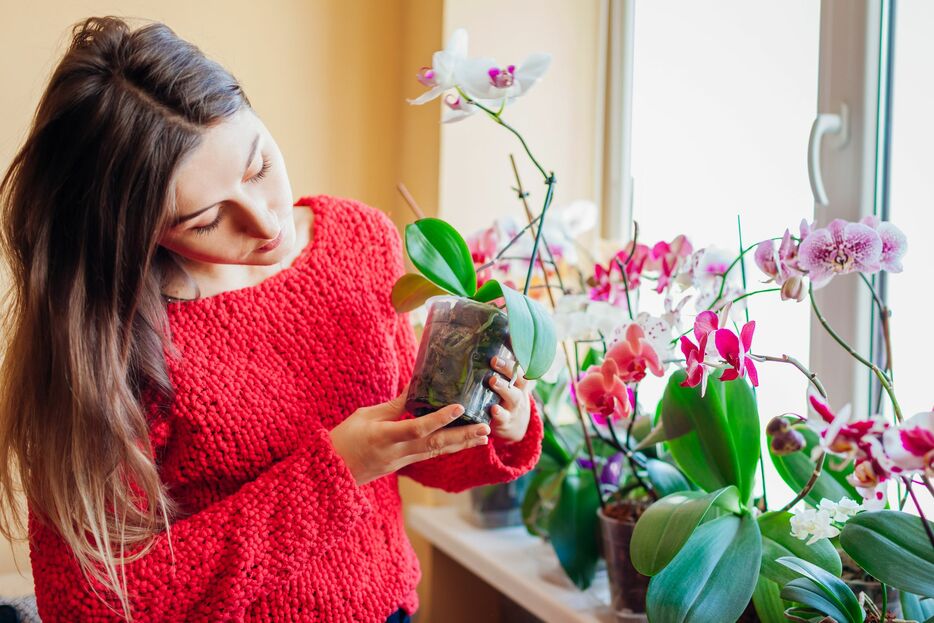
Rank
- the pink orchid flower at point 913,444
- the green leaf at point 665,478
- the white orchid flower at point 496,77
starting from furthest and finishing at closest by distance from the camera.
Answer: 1. the green leaf at point 665,478
2. the white orchid flower at point 496,77
3. the pink orchid flower at point 913,444

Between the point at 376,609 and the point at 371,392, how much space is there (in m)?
0.27

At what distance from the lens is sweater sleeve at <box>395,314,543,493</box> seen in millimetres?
994

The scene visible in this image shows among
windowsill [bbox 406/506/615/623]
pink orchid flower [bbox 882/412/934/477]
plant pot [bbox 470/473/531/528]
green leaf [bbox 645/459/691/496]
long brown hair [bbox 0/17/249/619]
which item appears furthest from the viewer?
plant pot [bbox 470/473/531/528]

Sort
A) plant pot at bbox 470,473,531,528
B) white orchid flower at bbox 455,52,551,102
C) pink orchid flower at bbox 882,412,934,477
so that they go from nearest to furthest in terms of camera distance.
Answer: pink orchid flower at bbox 882,412,934,477 → white orchid flower at bbox 455,52,551,102 → plant pot at bbox 470,473,531,528

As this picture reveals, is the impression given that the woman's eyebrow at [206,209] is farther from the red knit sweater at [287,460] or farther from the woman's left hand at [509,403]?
the woman's left hand at [509,403]

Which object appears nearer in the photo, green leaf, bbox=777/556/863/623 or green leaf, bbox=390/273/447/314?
green leaf, bbox=777/556/863/623

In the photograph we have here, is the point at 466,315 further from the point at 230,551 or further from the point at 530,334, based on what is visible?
the point at 230,551

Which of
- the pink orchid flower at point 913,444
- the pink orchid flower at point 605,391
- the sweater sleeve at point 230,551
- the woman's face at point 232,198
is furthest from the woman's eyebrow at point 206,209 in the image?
the pink orchid flower at point 913,444

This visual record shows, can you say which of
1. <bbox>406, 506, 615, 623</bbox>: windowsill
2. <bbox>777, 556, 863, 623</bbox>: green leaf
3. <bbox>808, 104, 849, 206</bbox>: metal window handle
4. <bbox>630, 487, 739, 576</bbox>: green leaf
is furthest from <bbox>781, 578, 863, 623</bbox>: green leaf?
<bbox>808, 104, 849, 206</bbox>: metal window handle

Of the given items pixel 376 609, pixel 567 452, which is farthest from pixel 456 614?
pixel 376 609

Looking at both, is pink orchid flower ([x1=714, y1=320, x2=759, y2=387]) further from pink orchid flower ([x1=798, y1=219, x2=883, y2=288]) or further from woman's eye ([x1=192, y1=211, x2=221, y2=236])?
woman's eye ([x1=192, y1=211, x2=221, y2=236])

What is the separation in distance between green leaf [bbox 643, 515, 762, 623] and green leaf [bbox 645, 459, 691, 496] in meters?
0.22

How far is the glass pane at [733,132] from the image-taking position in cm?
122

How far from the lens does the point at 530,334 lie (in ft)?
2.41
